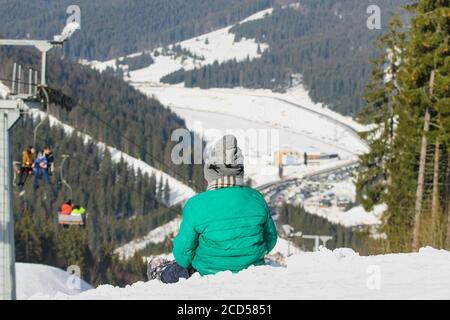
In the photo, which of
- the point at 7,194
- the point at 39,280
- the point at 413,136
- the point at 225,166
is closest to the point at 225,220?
the point at 225,166

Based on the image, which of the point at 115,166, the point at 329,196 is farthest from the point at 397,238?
the point at 329,196

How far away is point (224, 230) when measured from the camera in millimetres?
6461

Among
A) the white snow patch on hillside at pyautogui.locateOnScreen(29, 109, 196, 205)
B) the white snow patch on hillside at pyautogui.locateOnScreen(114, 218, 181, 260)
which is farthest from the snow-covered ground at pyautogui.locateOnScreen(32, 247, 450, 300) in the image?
the white snow patch on hillside at pyautogui.locateOnScreen(29, 109, 196, 205)

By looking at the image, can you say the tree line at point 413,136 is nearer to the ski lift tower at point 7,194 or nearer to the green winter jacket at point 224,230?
the ski lift tower at point 7,194

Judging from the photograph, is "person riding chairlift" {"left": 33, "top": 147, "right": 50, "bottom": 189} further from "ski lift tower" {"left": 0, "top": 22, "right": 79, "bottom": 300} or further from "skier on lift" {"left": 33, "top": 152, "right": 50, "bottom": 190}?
"ski lift tower" {"left": 0, "top": 22, "right": 79, "bottom": 300}

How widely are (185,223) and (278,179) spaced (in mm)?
177777

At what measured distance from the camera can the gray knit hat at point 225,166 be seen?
21.0 ft

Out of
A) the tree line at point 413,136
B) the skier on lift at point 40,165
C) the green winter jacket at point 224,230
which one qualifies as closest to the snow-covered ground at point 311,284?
the green winter jacket at point 224,230

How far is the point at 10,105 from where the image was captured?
1425cm

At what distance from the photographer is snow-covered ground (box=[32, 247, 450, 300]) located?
232 inches

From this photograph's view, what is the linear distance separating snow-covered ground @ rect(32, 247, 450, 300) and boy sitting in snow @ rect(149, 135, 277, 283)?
0.16 meters

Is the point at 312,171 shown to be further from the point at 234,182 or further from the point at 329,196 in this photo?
the point at 234,182

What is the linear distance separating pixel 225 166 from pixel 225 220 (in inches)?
15.3

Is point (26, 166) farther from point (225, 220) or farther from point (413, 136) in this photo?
point (225, 220)
